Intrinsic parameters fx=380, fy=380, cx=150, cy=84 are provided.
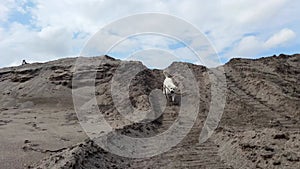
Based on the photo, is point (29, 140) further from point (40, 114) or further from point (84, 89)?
point (84, 89)

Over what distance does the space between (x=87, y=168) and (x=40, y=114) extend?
10.3 meters

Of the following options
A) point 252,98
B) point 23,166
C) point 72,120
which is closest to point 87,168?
point 23,166

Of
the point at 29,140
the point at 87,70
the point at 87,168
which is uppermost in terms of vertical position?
the point at 87,70

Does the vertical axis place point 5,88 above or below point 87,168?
above

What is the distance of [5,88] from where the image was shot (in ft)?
77.6

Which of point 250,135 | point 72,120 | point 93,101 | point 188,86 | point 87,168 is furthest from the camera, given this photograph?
point 188,86

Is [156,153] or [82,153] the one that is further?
[156,153]

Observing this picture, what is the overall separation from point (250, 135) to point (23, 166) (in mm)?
5868

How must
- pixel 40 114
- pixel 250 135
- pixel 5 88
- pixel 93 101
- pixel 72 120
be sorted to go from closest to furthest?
pixel 250 135
pixel 72 120
pixel 40 114
pixel 93 101
pixel 5 88

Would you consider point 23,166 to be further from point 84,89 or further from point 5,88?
point 5,88

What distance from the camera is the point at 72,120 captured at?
52.2 feet

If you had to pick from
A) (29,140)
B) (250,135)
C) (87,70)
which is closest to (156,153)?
(250,135)

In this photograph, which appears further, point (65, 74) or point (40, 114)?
point (65, 74)

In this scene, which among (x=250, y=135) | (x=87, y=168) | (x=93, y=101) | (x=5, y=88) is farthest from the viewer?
(x=5, y=88)
